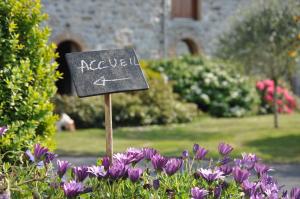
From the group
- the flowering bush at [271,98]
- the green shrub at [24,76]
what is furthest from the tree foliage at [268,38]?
the green shrub at [24,76]

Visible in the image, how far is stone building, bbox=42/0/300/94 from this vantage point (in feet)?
55.3

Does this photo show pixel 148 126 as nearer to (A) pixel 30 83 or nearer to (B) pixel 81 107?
(B) pixel 81 107

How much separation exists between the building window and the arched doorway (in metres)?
0.79

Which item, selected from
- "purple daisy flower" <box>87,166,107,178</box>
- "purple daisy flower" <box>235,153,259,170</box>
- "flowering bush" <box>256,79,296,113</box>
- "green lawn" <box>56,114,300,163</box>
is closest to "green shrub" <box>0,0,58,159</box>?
"purple daisy flower" <box>87,166,107,178</box>

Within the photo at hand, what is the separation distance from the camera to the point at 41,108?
535 centimetres

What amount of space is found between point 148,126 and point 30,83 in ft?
28.8

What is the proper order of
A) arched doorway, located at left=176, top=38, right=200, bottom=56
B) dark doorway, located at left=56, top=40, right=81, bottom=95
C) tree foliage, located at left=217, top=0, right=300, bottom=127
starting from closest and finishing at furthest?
tree foliage, located at left=217, top=0, right=300, bottom=127 < dark doorway, located at left=56, top=40, right=81, bottom=95 < arched doorway, located at left=176, top=38, right=200, bottom=56

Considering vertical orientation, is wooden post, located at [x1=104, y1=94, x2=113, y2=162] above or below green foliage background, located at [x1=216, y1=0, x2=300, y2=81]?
below

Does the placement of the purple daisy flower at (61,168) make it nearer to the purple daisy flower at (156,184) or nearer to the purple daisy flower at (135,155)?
the purple daisy flower at (135,155)

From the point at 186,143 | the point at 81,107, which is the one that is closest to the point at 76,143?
the point at 186,143

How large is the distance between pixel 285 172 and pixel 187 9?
1239cm

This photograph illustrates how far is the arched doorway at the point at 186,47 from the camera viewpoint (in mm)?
Result: 19984

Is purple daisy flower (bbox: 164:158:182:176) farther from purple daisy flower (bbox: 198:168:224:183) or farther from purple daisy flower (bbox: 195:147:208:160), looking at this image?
purple daisy flower (bbox: 195:147:208:160)

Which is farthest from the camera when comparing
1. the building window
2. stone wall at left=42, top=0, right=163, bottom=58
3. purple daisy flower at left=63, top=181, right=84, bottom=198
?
the building window
